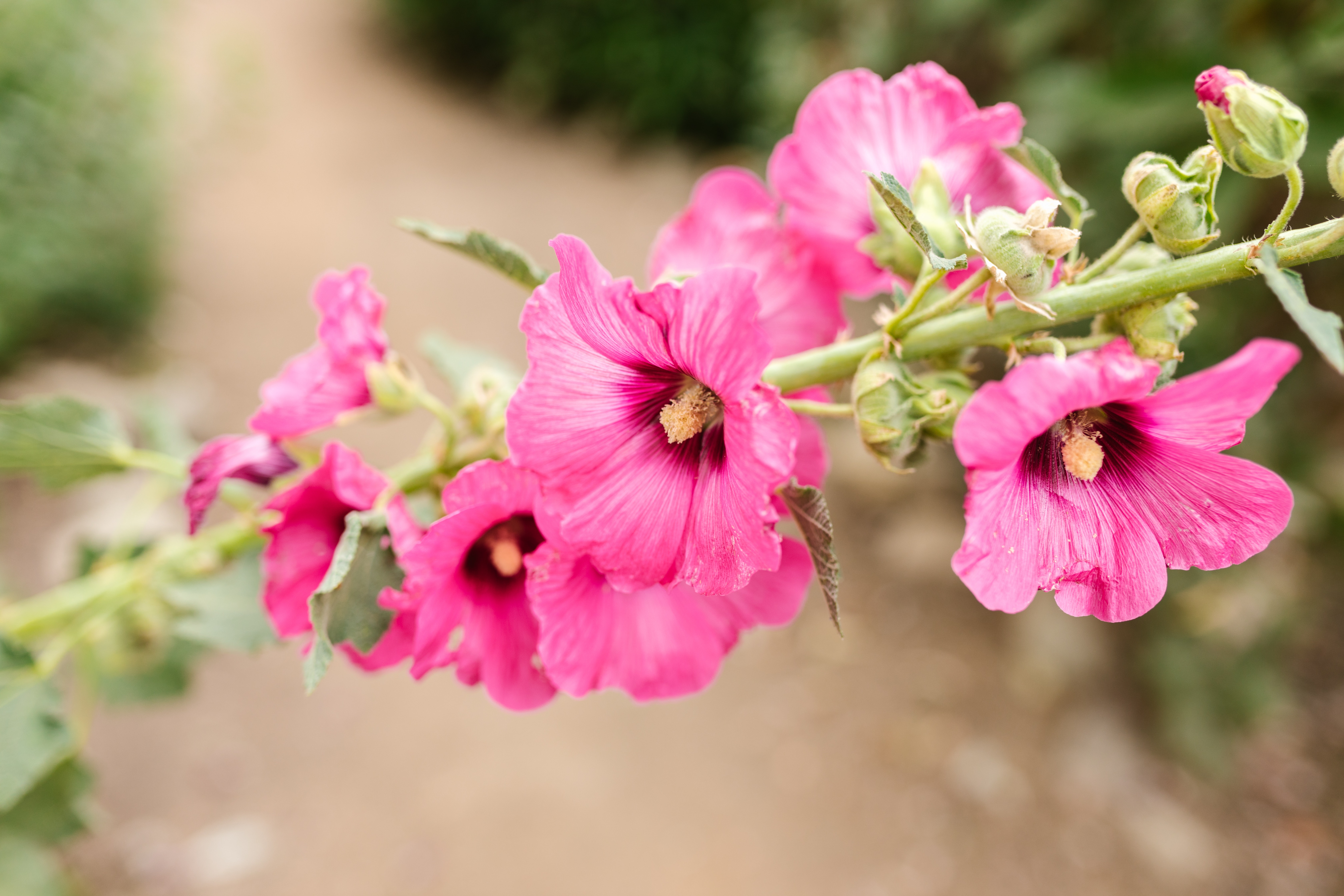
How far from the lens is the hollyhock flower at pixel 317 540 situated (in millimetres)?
705

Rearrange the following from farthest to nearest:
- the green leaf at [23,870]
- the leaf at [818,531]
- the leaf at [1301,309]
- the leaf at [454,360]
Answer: the green leaf at [23,870] < the leaf at [454,360] < the leaf at [818,531] < the leaf at [1301,309]

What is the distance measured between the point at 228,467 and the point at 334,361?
5.2 inches

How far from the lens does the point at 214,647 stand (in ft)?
3.40

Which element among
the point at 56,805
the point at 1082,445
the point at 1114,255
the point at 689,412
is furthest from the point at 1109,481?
the point at 56,805

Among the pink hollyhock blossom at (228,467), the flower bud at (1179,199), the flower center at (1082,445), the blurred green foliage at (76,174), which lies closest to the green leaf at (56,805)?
the pink hollyhock blossom at (228,467)

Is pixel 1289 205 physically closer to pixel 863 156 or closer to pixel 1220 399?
pixel 1220 399

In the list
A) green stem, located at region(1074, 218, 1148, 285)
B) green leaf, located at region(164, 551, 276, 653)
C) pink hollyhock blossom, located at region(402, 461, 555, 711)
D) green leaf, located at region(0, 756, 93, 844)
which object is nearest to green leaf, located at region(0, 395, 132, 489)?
green leaf, located at region(164, 551, 276, 653)

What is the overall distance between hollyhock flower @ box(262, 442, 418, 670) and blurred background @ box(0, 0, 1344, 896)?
201 cm

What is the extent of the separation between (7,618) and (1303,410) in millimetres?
3401

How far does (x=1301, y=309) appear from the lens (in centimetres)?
50

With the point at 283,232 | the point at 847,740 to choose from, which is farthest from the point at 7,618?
the point at 283,232

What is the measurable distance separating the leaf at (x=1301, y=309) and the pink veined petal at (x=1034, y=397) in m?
0.08

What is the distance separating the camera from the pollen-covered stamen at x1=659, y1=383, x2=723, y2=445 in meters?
0.66

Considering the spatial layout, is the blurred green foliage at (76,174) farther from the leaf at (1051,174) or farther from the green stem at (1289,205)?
the green stem at (1289,205)
